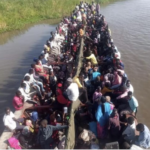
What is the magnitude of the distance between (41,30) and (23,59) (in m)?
7.34

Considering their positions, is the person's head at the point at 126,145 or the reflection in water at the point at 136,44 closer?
the person's head at the point at 126,145

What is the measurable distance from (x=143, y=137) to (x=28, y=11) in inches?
862

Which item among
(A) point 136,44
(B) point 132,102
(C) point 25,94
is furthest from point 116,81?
(A) point 136,44

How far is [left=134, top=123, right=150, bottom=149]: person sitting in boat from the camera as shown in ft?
13.4

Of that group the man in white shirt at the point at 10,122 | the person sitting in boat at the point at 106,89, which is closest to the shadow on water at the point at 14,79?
the man in white shirt at the point at 10,122

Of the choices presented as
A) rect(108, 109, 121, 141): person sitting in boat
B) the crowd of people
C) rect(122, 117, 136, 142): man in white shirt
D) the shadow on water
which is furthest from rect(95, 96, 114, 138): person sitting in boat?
the shadow on water

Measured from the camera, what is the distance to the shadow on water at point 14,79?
8352 millimetres

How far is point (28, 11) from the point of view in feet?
74.9

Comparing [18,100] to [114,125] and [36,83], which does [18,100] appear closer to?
[36,83]

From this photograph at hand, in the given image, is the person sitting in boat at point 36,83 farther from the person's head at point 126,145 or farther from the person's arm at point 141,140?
the person's arm at point 141,140

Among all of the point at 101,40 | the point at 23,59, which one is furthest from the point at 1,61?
the point at 101,40

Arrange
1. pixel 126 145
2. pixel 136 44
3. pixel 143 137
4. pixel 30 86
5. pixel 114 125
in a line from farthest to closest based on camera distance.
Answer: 1. pixel 136 44
2. pixel 30 86
3. pixel 114 125
4. pixel 126 145
5. pixel 143 137

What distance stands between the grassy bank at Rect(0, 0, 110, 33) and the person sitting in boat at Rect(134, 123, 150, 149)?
17147 mm

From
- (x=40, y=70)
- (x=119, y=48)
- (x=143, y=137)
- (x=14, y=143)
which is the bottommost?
(x=14, y=143)
